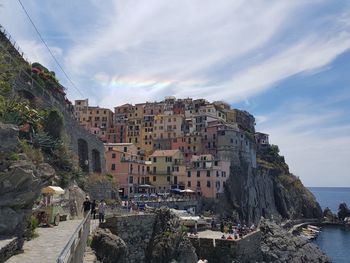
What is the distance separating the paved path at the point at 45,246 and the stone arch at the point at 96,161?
122 feet

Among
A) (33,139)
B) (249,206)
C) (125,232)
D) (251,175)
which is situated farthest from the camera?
(251,175)

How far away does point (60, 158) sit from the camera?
3709 cm

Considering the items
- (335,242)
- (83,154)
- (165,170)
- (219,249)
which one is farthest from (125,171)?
(335,242)

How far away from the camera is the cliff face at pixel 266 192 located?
281 feet

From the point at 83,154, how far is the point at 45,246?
127 ft

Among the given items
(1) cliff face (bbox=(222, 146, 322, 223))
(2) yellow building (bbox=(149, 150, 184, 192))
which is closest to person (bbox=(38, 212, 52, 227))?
(1) cliff face (bbox=(222, 146, 322, 223))

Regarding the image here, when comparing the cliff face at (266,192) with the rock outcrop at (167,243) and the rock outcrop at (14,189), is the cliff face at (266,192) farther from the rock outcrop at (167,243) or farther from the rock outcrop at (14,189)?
the rock outcrop at (14,189)

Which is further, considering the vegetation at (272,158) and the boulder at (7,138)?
the vegetation at (272,158)

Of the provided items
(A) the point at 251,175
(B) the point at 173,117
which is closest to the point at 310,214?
(A) the point at 251,175

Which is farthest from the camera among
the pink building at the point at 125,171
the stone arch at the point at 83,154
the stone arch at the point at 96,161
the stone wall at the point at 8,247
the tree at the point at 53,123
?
the pink building at the point at 125,171

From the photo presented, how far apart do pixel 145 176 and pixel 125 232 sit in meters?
55.6

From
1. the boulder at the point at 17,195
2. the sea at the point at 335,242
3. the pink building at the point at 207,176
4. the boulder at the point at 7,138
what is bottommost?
the sea at the point at 335,242

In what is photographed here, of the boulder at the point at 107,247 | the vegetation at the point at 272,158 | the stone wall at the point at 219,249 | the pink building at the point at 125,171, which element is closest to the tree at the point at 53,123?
the stone wall at the point at 219,249

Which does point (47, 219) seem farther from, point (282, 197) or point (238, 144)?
point (282, 197)
